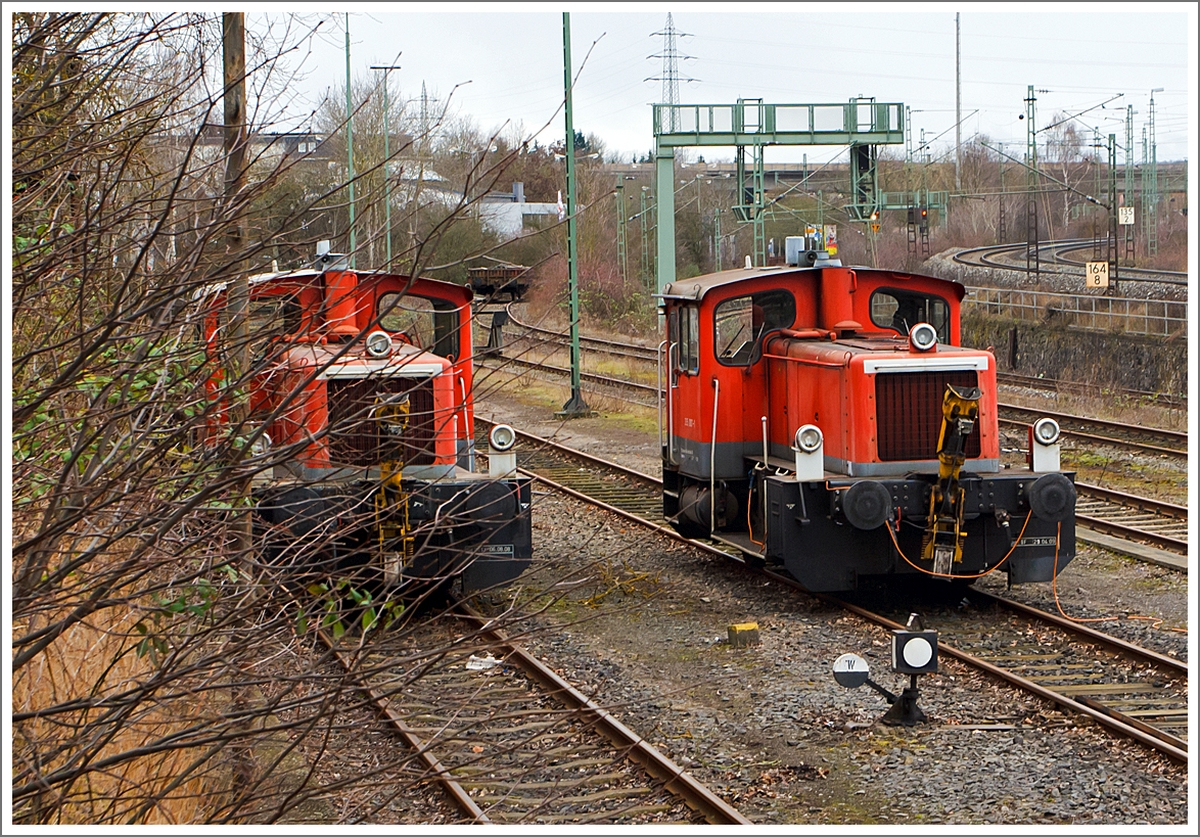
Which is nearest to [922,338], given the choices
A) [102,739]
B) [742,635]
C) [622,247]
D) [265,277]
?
[742,635]

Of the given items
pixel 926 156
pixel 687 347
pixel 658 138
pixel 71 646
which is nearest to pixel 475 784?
pixel 71 646

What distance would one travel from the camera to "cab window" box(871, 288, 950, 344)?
11305 mm

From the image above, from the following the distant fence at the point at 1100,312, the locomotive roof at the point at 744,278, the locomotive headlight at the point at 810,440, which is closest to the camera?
the locomotive headlight at the point at 810,440

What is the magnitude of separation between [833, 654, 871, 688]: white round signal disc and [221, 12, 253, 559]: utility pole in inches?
136

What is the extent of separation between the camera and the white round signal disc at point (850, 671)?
294 inches

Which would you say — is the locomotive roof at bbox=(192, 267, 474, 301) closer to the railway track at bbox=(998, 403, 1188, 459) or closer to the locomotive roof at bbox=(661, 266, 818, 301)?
the locomotive roof at bbox=(661, 266, 818, 301)

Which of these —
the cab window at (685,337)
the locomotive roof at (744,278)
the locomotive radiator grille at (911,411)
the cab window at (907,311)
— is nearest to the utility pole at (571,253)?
the cab window at (685,337)

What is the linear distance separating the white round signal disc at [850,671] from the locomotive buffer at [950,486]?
9.04 feet

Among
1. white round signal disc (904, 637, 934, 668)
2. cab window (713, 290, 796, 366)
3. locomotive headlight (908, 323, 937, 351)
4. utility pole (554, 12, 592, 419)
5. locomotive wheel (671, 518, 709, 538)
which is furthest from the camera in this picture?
utility pole (554, 12, 592, 419)

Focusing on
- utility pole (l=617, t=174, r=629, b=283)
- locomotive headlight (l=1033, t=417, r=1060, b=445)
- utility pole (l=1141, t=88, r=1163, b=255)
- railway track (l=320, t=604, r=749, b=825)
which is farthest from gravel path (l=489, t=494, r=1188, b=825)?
utility pole (l=1141, t=88, r=1163, b=255)

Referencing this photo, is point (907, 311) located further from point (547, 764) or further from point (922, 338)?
point (547, 764)

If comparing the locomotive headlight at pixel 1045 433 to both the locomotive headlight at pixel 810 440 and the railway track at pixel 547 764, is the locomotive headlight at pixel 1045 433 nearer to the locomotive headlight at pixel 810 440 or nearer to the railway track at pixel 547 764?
the locomotive headlight at pixel 810 440

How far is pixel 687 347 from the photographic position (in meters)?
11.9

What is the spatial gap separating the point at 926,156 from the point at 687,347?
54036 millimetres
